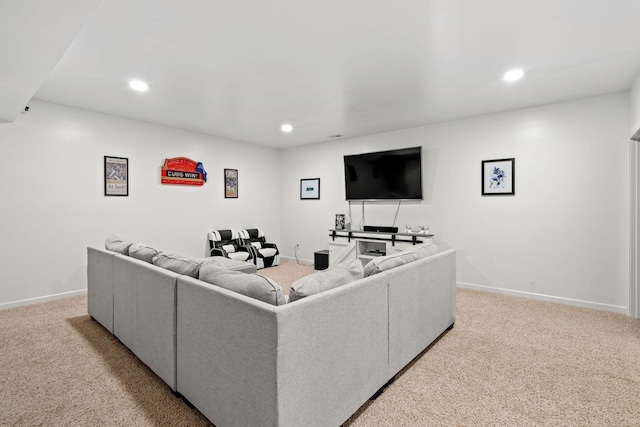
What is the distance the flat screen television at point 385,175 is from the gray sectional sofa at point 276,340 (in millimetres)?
2766

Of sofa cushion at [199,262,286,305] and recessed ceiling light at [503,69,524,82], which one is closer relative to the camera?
sofa cushion at [199,262,286,305]

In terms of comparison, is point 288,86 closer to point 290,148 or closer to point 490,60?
point 490,60

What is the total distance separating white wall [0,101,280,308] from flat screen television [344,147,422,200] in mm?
2593

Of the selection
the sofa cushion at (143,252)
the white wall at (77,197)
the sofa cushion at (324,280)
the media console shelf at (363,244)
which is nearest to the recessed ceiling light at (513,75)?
the media console shelf at (363,244)

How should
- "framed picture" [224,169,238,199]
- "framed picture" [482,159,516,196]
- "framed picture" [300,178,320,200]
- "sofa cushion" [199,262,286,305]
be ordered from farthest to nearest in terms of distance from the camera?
1. "framed picture" [300,178,320,200]
2. "framed picture" [224,169,238,199]
3. "framed picture" [482,159,516,196]
4. "sofa cushion" [199,262,286,305]

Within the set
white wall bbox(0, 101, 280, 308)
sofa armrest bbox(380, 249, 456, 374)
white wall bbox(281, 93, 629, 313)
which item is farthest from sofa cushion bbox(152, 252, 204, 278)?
white wall bbox(281, 93, 629, 313)

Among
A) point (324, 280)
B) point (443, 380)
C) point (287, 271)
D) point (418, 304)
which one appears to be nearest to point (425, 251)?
point (418, 304)

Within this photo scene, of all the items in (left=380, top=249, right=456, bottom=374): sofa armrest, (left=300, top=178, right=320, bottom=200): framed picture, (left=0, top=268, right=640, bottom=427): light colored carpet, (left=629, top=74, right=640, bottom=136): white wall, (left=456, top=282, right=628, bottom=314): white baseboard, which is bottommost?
(left=0, top=268, right=640, bottom=427): light colored carpet

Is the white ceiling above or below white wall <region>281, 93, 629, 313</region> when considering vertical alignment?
above

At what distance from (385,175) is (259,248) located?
2714 millimetres

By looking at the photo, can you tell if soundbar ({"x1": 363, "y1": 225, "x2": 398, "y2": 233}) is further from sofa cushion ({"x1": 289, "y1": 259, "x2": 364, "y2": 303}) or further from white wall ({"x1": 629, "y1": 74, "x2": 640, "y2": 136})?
sofa cushion ({"x1": 289, "y1": 259, "x2": 364, "y2": 303})

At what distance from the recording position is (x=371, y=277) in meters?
1.99

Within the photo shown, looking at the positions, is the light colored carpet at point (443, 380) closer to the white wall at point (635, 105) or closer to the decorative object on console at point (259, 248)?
the white wall at point (635, 105)

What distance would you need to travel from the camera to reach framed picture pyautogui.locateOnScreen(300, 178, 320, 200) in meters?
6.53
